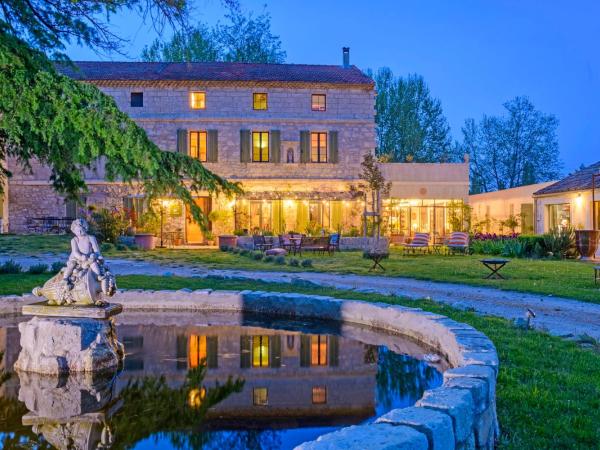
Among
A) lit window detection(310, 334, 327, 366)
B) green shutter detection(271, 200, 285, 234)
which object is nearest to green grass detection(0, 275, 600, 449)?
lit window detection(310, 334, 327, 366)

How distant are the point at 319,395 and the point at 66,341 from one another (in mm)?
2277

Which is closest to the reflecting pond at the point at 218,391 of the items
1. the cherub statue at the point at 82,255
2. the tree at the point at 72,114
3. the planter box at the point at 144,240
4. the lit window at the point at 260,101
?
the cherub statue at the point at 82,255

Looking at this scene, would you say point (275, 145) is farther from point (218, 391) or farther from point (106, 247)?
point (218, 391)

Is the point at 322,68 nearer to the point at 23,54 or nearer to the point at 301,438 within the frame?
the point at 23,54

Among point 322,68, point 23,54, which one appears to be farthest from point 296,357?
point 322,68

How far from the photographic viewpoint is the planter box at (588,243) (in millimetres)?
19922

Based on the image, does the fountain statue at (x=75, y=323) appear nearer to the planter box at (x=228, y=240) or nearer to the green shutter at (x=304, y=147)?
the planter box at (x=228, y=240)

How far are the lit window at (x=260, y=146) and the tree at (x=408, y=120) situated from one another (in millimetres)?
13652

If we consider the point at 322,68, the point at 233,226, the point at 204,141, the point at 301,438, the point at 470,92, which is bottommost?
the point at 301,438

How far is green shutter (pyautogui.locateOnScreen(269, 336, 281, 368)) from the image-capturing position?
5.96 meters

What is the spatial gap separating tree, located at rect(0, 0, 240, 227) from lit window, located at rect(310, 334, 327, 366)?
73.5 inches

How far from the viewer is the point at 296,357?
244 inches

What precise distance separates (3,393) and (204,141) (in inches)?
909

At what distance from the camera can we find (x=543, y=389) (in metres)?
4.71
